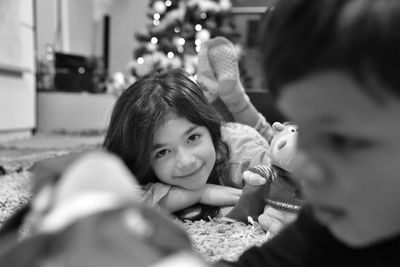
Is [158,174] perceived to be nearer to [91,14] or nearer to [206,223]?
[206,223]

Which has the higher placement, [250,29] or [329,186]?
[250,29]

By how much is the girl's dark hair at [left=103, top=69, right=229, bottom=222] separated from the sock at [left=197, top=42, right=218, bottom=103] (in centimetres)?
20

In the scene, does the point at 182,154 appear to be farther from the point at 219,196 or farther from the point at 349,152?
the point at 349,152

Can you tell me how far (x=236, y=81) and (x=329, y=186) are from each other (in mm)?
839

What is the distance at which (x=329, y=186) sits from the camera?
11.7 inches

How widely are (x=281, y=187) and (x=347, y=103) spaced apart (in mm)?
498

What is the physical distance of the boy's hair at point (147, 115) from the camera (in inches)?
32.2

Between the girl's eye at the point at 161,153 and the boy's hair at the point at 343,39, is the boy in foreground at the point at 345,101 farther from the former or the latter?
the girl's eye at the point at 161,153

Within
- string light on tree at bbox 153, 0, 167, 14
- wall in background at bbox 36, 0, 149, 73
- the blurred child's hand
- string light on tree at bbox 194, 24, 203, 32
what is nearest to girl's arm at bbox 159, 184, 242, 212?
the blurred child's hand

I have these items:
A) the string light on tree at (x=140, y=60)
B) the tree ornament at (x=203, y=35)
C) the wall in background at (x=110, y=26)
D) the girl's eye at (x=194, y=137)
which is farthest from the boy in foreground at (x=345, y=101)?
the wall in background at (x=110, y=26)

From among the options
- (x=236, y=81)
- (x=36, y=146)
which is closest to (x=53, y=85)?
(x=36, y=146)

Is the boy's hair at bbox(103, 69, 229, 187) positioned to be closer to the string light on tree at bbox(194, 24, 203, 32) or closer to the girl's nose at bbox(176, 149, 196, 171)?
the girl's nose at bbox(176, 149, 196, 171)

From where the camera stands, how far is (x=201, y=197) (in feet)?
2.89

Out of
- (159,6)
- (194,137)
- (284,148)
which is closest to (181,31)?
(159,6)
